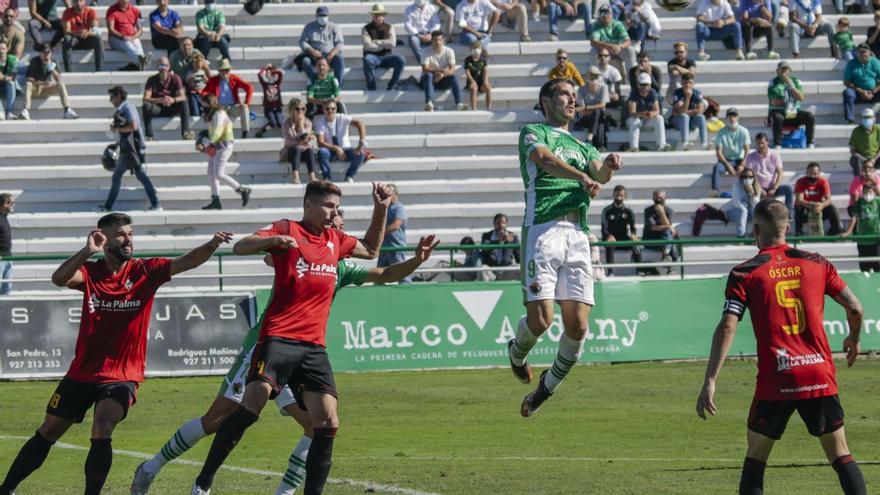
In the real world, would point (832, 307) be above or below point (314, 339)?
below

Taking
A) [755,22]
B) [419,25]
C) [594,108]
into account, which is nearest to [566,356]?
[594,108]

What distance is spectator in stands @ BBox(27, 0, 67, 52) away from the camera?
28.3 metres

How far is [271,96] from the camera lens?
91.5 feet

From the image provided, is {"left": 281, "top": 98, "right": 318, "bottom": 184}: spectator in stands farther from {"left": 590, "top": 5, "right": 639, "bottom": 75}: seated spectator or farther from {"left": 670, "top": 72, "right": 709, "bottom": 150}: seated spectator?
{"left": 670, "top": 72, "right": 709, "bottom": 150}: seated spectator

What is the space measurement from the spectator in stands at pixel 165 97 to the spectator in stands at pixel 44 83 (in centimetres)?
166

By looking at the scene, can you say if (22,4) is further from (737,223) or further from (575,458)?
(575,458)

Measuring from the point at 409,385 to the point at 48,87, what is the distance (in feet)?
37.9

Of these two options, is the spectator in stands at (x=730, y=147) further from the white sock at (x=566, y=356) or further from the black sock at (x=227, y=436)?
the black sock at (x=227, y=436)

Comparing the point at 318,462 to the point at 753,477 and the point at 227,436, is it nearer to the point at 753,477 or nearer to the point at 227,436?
the point at 227,436

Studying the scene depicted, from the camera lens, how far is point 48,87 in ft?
92.3

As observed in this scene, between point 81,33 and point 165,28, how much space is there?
167 centimetres

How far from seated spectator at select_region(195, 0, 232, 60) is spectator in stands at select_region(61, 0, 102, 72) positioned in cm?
199

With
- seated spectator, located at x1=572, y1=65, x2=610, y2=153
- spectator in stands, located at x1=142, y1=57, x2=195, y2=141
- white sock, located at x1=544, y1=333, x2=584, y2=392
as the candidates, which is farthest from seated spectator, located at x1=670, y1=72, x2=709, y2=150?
white sock, located at x1=544, y1=333, x2=584, y2=392

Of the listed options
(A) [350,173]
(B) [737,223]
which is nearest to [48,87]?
(A) [350,173]
